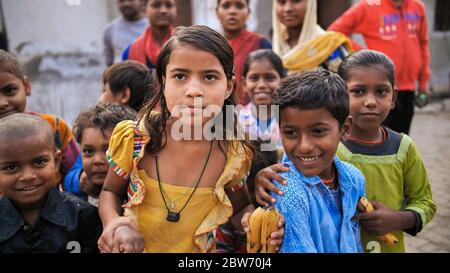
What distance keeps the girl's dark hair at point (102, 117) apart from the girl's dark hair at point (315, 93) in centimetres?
88

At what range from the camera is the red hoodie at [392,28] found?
3.23 metres

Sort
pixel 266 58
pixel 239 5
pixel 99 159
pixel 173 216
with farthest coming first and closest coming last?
pixel 239 5 < pixel 266 58 < pixel 99 159 < pixel 173 216

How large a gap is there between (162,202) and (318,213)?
58 cm

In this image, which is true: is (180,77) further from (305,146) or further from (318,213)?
(318,213)

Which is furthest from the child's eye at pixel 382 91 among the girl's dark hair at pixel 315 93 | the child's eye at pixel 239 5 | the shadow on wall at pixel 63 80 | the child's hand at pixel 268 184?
the shadow on wall at pixel 63 80

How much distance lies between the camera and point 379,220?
1.54 m

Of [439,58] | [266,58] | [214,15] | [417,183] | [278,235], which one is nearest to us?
[278,235]

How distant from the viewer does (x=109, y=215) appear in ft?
4.60

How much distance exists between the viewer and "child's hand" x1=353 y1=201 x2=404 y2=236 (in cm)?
154

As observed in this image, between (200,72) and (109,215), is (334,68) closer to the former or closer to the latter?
(200,72)

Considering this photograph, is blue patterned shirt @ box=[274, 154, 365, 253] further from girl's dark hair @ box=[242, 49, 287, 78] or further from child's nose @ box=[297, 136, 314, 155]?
girl's dark hair @ box=[242, 49, 287, 78]

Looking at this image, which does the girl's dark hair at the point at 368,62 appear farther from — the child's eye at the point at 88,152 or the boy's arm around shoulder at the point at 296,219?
the child's eye at the point at 88,152

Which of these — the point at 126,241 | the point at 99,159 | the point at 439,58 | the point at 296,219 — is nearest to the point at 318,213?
the point at 296,219
